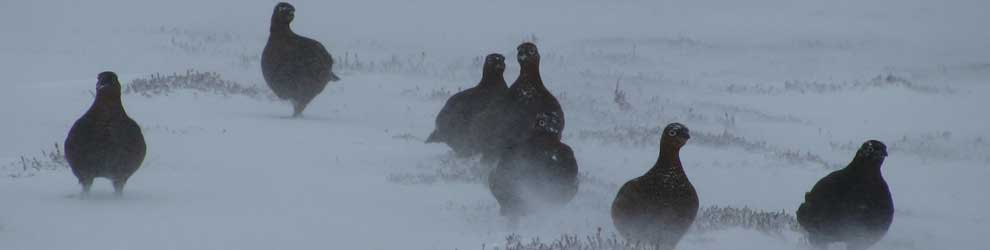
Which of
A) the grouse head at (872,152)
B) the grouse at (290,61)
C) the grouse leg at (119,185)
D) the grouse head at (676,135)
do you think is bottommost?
the grouse leg at (119,185)

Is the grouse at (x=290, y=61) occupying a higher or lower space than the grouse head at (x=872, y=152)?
lower

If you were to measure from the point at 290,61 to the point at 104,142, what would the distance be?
5.85 metres

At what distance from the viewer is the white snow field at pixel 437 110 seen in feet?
30.9

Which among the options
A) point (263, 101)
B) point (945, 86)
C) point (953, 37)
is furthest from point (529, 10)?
point (263, 101)

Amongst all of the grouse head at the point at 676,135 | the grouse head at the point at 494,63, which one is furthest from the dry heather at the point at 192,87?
the grouse head at the point at 676,135

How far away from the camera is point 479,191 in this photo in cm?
1099

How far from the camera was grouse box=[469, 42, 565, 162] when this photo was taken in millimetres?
11422

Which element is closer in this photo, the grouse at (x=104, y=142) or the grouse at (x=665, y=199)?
the grouse at (x=665, y=199)

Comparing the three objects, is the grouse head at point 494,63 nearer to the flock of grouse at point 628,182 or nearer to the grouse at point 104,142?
the flock of grouse at point 628,182

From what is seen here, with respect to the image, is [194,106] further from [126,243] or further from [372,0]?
[372,0]

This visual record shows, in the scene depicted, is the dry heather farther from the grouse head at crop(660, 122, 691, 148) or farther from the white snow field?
the grouse head at crop(660, 122, 691, 148)

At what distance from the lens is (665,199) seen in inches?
334

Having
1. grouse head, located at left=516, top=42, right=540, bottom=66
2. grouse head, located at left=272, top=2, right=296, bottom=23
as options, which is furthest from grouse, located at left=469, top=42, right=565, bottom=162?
grouse head, located at left=272, top=2, right=296, bottom=23

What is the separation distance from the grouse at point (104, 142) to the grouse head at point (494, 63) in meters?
4.46
